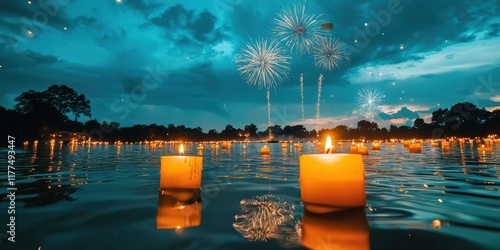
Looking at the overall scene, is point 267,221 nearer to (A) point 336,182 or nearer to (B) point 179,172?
(A) point 336,182

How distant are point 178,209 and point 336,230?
A: 169 centimetres

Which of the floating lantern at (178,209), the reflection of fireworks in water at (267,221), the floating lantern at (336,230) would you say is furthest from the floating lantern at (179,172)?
the floating lantern at (336,230)

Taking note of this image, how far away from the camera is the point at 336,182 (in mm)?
2768

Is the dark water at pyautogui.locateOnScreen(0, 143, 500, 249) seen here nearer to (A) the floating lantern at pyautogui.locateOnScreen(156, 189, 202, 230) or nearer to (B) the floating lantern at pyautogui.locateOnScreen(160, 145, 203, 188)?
(A) the floating lantern at pyautogui.locateOnScreen(156, 189, 202, 230)

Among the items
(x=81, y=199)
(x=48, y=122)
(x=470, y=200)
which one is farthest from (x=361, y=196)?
(x=48, y=122)

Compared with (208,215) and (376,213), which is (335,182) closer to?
(376,213)

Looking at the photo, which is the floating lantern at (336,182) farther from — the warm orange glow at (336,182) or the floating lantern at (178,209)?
the floating lantern at (178,209)

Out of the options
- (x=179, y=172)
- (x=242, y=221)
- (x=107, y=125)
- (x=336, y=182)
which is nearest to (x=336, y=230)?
(x=336, y=182)

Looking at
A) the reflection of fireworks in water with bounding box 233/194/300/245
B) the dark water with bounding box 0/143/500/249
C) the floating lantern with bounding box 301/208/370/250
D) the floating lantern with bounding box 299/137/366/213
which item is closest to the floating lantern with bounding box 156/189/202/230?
the dark water with bounding box 0/143/500/249

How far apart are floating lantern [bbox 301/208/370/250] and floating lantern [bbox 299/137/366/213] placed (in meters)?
0.09

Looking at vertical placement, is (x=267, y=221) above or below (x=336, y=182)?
below

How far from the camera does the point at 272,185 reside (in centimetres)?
516

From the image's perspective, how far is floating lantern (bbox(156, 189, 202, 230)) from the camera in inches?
101

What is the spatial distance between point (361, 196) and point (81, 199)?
3562 mm
